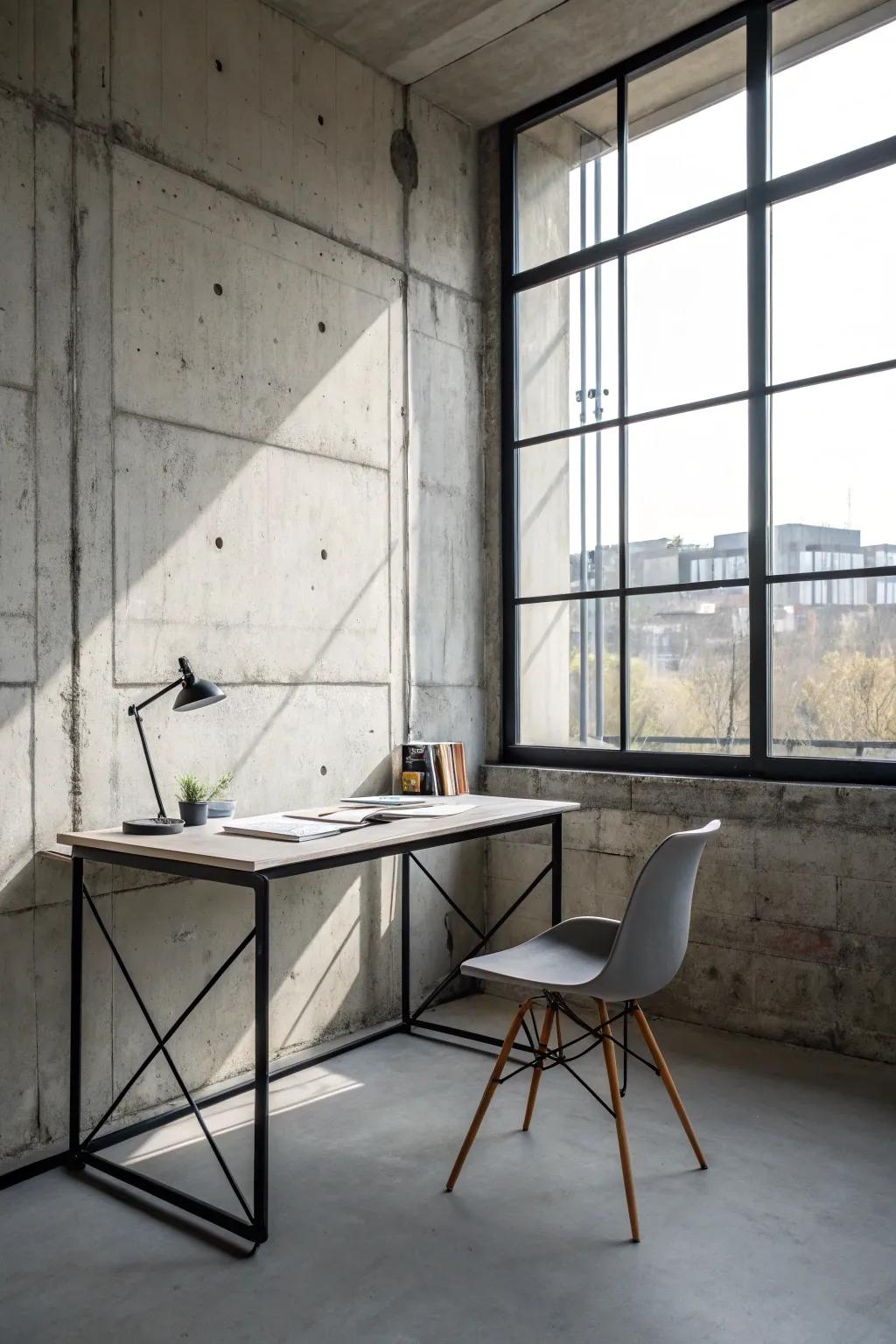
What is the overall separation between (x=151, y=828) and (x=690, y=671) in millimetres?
2141

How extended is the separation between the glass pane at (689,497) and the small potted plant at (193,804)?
1962mm

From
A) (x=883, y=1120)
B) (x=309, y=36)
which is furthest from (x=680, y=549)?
(x=309, y=36)

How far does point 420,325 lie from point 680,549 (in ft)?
4.71

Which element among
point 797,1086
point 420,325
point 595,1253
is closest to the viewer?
point 595,1253

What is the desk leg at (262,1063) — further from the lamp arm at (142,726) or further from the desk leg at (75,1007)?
the desk leg at (75,1007)

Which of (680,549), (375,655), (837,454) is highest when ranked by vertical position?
(837,454)

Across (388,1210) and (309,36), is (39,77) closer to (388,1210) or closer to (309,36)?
(309,36)

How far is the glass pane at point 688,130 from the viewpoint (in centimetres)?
386

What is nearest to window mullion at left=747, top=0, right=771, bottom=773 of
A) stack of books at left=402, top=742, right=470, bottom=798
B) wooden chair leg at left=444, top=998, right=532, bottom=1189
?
stack of books at left=402, top=742, right=470, bottom=798

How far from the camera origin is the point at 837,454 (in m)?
3.60

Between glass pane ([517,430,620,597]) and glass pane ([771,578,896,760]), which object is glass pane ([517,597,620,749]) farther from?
glass pane ([771,578,896,760])

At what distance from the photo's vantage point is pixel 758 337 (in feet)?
12.3

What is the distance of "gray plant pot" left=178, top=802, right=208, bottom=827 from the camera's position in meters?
2.98

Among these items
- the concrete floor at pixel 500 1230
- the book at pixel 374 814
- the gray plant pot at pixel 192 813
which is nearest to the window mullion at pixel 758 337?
the book at pixel 374 814
